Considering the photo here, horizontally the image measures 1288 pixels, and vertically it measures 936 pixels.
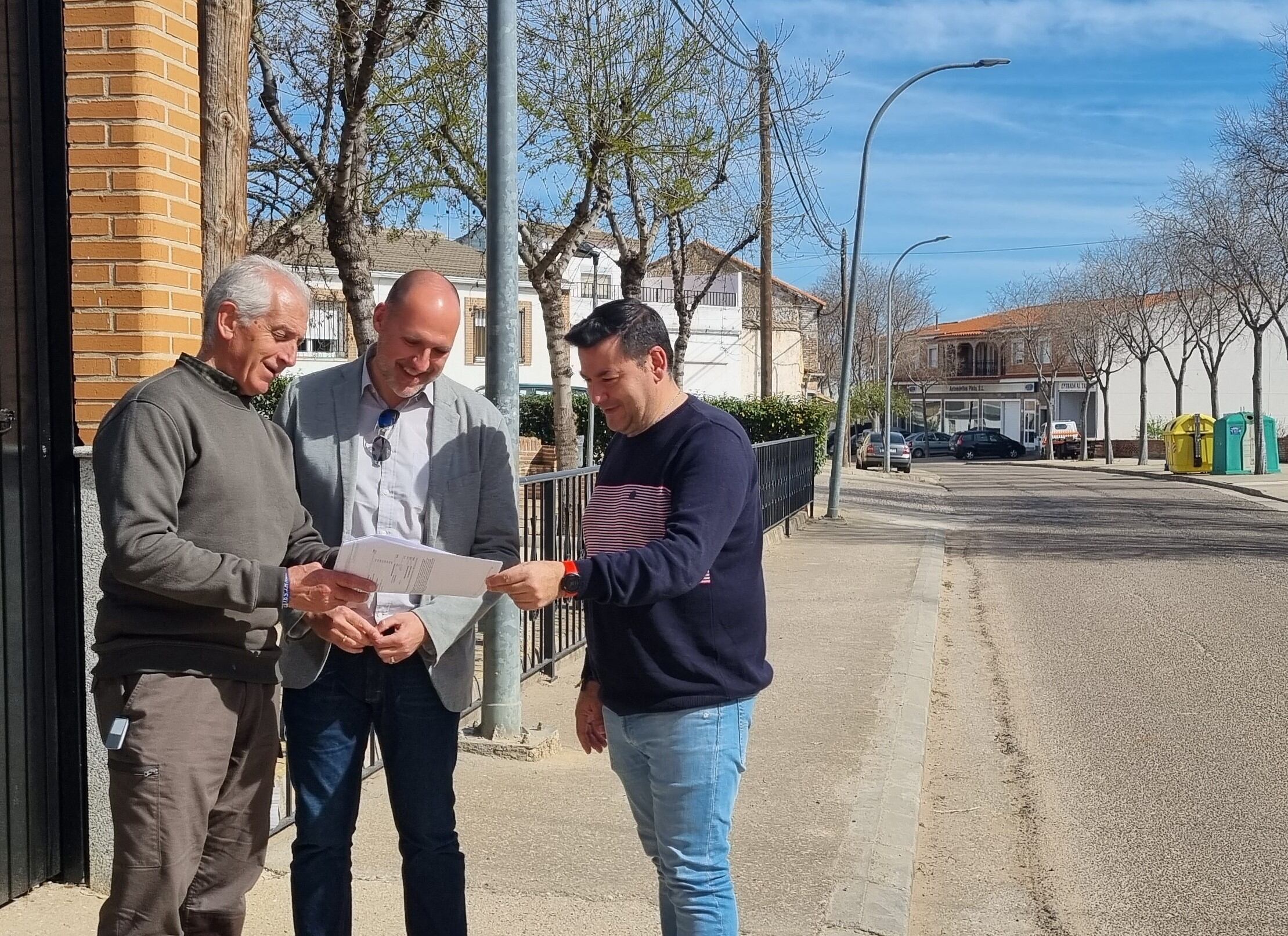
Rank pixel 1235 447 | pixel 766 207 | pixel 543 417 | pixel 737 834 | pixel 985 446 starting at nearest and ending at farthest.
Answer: pixel 737 834
pixel 766 207
pixel 543 417
pixel 1235 447
pixel 985 446

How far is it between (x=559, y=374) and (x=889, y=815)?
1080 centimetres

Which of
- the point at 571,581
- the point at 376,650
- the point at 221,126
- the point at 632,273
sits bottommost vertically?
the point at 376,650

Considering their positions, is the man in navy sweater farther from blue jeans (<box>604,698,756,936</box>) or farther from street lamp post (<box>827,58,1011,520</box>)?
street lamp post (<box>827,58,1011,520</box>)

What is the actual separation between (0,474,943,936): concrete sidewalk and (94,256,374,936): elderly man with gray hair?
117 cm

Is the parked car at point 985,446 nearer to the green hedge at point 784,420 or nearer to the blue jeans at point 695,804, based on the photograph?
the green hedge at point 784,420

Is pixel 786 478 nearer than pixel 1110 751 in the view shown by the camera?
No

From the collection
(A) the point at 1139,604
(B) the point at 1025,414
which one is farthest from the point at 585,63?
(B) the point at 1025,414

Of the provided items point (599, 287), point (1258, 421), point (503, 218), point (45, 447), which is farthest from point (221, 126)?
point (599, 287)

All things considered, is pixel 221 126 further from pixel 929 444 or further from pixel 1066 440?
pixel 929 444

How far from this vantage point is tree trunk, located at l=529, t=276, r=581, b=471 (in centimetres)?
1501

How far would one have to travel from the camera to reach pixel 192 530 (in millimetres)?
2840

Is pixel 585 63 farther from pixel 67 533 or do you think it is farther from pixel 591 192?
pixel 67 533

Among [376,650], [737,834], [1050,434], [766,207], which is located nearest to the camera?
[376,650]

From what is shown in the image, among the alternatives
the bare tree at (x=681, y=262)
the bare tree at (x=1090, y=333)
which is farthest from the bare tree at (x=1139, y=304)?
the bare tree at (x=681, y=262)
